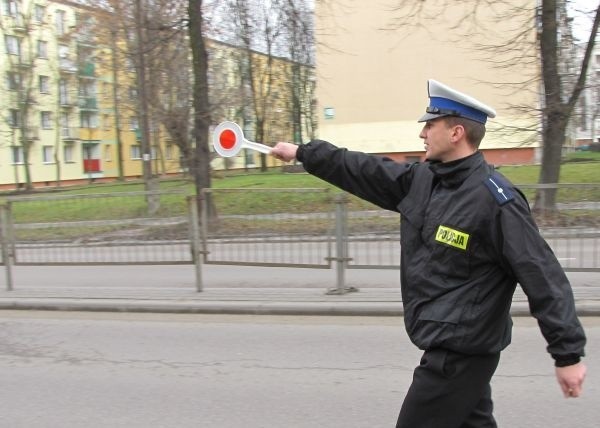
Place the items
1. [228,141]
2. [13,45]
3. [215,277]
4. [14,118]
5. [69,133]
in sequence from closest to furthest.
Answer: [228,141]
[215,277]
[14,118]
[13,45]
[69,133]

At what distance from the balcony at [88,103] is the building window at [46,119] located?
2.47m

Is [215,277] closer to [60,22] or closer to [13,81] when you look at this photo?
[13,81]

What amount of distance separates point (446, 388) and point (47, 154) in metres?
48.4

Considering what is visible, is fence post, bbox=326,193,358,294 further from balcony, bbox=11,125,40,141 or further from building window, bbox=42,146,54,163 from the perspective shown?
building window, bbox=42,146,54,163

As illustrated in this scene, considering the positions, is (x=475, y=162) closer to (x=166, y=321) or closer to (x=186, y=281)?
(x=166, y=321)

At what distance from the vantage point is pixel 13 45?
40.7 m

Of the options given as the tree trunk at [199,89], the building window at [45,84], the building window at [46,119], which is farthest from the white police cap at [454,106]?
the building window at [46,119]

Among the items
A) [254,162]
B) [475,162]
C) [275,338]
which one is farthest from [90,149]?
[475,162]

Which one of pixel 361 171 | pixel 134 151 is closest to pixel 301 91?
pixel 134 151

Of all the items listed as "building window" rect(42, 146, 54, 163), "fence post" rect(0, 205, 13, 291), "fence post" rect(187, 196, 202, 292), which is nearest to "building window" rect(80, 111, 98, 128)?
"building window" rect(42, 146, 54, 163)

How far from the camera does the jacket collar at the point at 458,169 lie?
2.17 metres

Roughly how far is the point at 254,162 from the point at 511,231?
56570mm

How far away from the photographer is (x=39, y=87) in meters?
42.3

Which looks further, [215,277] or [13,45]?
[13,45]
